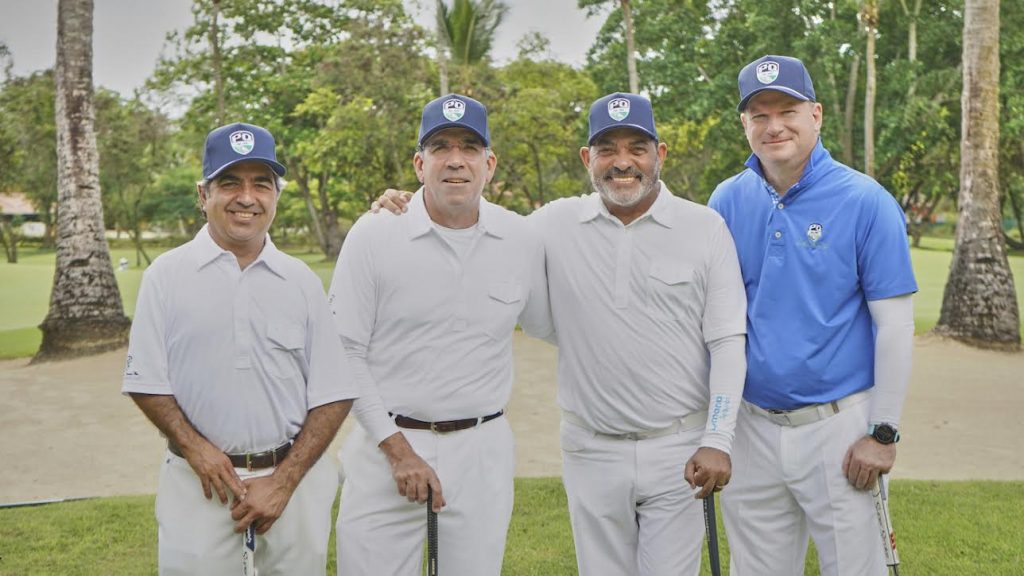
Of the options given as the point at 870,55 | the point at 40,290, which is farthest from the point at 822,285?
the point at 40,290

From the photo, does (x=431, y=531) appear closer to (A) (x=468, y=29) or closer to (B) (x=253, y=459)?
(B) (x=253, y=459)

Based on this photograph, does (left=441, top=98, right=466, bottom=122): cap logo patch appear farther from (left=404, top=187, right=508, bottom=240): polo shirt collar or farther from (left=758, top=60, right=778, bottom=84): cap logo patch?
(left=758, top=60, right=778, bottom=84): cap logo patch

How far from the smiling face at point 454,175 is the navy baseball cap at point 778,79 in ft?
3.38

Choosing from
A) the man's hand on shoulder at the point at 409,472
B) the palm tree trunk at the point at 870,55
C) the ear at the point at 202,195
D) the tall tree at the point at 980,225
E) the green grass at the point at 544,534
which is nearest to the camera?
the ear at the point at 202,195

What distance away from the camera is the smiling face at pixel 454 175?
142 inches

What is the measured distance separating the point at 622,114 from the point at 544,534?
333cm

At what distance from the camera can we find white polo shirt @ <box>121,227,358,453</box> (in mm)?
3094

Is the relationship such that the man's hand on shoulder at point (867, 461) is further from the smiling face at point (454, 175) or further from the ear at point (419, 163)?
the ear at point (419, 163)

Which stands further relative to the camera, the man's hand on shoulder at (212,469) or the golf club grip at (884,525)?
the golf club grip at (884,525)

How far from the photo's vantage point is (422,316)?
3.58 m

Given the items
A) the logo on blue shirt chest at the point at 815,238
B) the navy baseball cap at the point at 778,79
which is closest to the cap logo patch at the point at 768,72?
the navy baseball cap at the point at 778,79

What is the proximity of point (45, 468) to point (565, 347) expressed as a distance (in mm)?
7122

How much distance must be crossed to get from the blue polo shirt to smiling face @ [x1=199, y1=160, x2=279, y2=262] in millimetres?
1875

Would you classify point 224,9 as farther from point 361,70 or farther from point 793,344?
point 793,344
